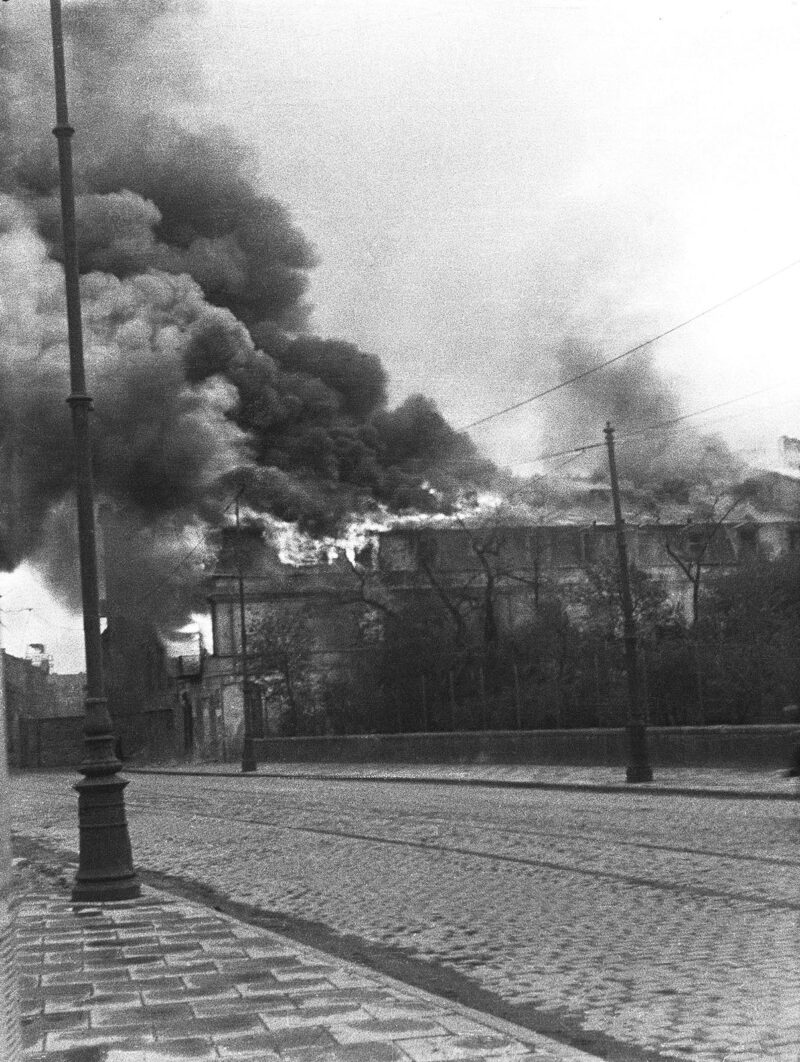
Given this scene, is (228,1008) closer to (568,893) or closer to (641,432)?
(568,893)

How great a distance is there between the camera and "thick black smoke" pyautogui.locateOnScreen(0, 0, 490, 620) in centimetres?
1622

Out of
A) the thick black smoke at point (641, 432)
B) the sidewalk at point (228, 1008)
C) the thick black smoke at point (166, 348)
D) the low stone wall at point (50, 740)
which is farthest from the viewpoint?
the low stone wall at point (50, 740)

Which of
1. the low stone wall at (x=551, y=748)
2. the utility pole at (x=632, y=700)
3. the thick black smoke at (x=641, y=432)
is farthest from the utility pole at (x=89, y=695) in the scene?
the utility pole at (x=632, y=700)

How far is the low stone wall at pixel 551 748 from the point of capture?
24.2 metres

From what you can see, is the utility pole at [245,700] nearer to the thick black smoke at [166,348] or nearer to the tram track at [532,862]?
the thick black smoke at [166,348]

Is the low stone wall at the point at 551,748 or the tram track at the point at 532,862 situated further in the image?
the low stone wall at the point at 551,748

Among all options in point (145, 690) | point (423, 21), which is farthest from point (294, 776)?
point (423, 21)

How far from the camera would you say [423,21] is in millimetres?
8344

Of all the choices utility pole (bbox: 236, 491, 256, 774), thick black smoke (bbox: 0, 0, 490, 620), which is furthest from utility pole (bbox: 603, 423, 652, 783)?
utility pole (bbox: 236, 491, 256, 774)

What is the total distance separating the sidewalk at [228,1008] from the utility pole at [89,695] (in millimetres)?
1920

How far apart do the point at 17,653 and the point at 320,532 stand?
2503 cm

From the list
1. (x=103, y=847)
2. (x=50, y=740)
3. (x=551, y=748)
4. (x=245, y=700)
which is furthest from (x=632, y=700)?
(x=50, y=740)

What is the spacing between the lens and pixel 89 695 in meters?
11.0

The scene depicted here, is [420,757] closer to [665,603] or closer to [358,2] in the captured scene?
[665,603]
